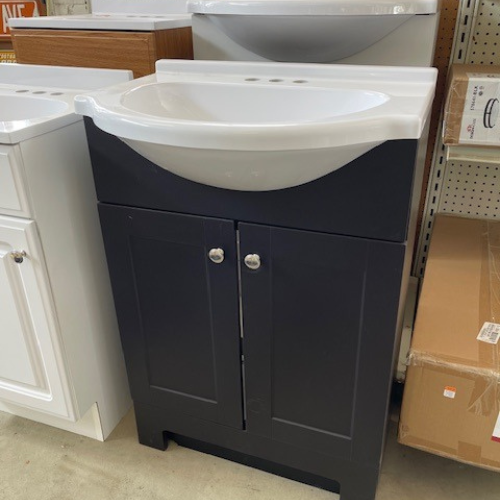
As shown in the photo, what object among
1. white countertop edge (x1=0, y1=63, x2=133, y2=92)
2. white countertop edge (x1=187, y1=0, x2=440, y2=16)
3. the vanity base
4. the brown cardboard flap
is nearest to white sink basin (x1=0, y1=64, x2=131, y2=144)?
white countertop edge (x1=0, y1=63, x2=133, y2=92)

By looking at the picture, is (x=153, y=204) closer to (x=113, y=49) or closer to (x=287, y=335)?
(x=287, y=335)

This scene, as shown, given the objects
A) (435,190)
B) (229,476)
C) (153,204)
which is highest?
(153,204)

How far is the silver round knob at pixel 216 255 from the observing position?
97cm

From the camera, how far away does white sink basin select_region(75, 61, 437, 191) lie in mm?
742

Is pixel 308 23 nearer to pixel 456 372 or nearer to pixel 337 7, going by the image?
pixel 337 7

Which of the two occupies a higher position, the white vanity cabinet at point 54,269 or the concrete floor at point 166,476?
the white vanity cabinet at point 54,269

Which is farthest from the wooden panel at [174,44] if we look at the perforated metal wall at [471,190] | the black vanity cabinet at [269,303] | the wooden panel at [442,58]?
the perforated metal wall at [471,190]

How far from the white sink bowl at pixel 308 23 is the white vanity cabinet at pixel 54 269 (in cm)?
30

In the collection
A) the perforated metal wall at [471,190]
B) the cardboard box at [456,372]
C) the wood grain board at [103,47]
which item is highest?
the wood grain board at [103,47]

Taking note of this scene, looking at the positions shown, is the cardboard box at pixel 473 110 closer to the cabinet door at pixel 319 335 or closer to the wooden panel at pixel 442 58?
the wooden panel at pixel 442 58

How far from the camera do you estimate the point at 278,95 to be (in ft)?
3.44

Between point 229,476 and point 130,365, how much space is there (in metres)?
0.37

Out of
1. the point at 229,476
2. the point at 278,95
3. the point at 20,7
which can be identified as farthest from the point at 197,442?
the point at 20,7

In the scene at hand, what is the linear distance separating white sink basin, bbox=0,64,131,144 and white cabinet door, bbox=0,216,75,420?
0.26m
